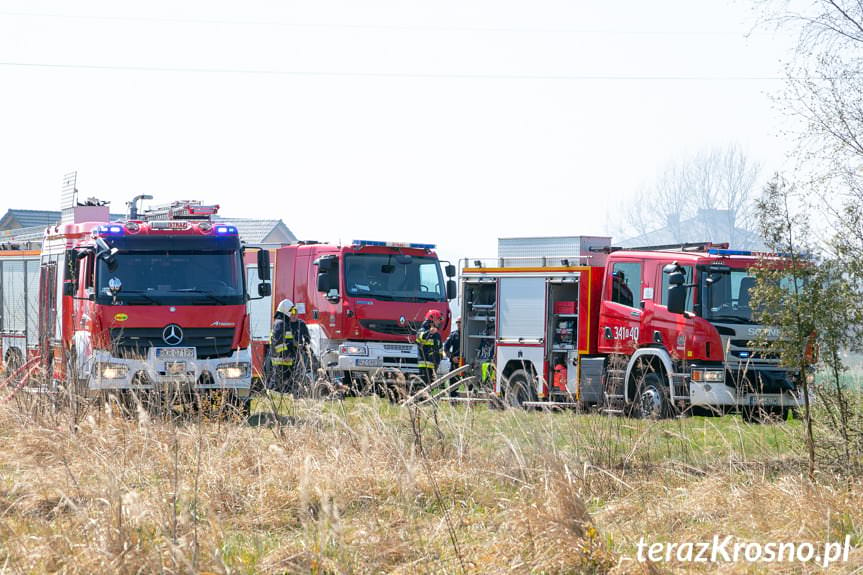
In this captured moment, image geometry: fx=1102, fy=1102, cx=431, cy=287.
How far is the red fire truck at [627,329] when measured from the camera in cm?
1414

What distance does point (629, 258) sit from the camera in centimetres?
1573

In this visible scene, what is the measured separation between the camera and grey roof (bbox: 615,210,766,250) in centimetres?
6512

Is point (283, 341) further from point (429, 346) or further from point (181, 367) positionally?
point (181, 367)

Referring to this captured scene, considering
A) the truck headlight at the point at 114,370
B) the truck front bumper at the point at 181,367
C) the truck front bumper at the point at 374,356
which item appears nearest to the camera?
the truck front bumper at the point at 181,367

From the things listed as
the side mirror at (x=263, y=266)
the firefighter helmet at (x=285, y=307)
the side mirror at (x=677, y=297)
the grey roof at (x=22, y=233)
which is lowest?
the firefighter helmet at (x=285, y=307)

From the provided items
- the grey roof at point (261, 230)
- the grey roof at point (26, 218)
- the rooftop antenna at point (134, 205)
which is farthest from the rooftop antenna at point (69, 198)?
the grey roof at point (26, 218)

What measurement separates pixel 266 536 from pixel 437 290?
12.2m

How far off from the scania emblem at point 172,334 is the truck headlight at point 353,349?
518 centimetres

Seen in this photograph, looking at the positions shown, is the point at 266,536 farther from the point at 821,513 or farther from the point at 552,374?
the point at 552,374

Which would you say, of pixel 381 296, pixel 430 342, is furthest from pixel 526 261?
pixel 381 296

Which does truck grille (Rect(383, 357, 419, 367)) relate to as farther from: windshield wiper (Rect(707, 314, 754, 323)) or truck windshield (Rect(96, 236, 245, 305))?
windshield wiper (Rect(707, 314, 754, 323))

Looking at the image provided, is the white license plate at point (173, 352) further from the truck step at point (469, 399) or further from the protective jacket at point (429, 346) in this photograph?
the truck step at point (469, 399)

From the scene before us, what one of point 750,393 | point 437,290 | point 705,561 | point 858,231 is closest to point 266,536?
point 705,561

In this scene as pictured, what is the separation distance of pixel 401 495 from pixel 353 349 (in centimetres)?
1144
